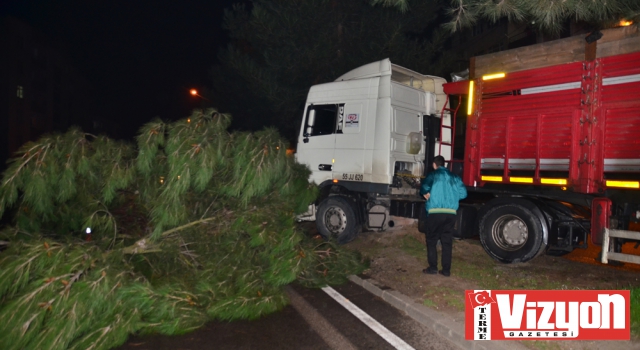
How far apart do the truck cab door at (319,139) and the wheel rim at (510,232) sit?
359 centimetres

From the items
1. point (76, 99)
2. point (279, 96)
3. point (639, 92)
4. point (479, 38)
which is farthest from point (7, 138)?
point (639, 92)

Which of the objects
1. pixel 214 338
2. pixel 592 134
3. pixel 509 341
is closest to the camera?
pixel 509 341

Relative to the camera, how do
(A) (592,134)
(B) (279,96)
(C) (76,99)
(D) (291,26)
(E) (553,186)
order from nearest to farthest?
1. (A) (592,134)
2. (E) (553,186)
3. (D) (291,26)
4. (B) (279,96)
5. (C) (76,99)

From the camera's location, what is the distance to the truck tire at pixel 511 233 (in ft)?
24.6

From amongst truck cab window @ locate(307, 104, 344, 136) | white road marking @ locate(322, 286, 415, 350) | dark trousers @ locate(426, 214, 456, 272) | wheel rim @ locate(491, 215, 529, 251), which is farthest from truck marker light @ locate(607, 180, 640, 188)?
truck cab window @ locate(307, 104, 344, 136)

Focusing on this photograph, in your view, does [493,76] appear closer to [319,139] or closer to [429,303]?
[319,139]

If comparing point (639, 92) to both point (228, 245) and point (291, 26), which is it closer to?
point (228, 245)

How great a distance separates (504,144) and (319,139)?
12.8ft

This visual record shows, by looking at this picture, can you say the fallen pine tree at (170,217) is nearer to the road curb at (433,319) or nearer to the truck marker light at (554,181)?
the road curb at (433,319)

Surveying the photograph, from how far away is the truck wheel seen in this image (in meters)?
9.83

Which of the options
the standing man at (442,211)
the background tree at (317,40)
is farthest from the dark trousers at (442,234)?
the background tree at (317,40)

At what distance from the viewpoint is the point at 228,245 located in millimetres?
6094

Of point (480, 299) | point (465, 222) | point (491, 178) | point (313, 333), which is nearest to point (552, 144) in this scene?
point (491, 178)

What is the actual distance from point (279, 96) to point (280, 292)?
13.6m
